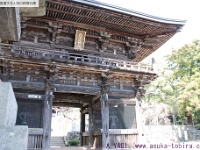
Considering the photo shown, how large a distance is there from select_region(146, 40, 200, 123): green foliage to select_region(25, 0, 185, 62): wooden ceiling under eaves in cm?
971

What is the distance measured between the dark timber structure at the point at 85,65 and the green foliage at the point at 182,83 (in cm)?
1022

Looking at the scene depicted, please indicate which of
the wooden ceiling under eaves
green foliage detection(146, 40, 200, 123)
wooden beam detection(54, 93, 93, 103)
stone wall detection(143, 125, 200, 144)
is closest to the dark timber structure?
the wooden ceiling under eaves

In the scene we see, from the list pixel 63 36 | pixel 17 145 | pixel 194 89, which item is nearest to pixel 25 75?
pixel 63 36

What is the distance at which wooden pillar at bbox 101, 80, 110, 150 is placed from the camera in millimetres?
8945

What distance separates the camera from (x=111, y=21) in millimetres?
9695

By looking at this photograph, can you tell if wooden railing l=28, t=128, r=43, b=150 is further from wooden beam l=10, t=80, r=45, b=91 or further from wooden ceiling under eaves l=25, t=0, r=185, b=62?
wooden ceiling under eaves l=25, t=0, r=185, b=62

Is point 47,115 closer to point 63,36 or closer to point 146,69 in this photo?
point 63,36

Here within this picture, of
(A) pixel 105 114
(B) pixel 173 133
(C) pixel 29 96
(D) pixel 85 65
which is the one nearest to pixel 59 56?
(D) pixel 85 65

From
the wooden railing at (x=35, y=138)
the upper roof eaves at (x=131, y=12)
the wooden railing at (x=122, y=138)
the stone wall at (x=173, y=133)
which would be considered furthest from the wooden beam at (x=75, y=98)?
the stone wall at (x=173, y=133)

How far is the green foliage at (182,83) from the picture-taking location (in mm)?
18922

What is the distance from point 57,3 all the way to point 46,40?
2.10 metres

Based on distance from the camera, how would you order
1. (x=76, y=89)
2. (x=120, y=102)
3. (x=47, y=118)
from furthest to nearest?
(x=120, y=102)
(x=76, y=89)
(x=47, y=118)

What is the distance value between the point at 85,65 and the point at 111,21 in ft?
9.50

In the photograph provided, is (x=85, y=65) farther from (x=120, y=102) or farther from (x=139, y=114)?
(x=139, y=114)
